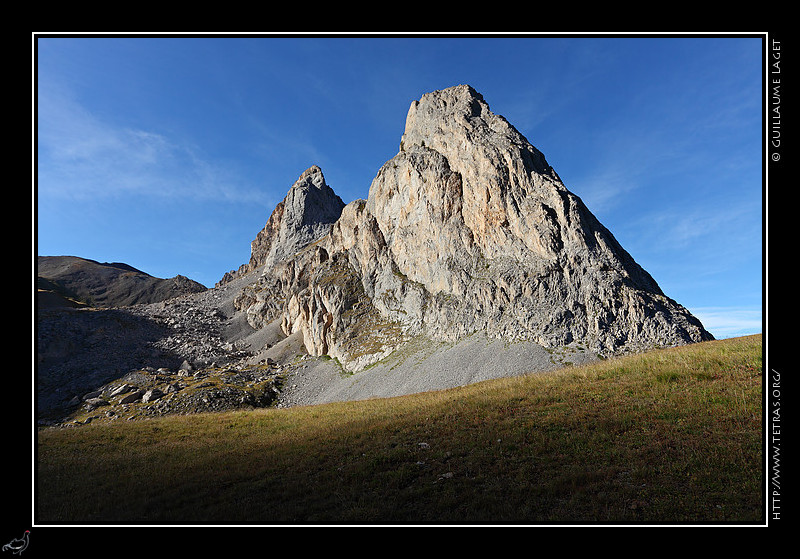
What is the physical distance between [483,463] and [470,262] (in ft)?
251

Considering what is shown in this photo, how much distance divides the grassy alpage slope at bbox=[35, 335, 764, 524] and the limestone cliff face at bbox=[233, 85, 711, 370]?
45.9 meters

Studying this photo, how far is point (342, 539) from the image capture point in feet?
22.0

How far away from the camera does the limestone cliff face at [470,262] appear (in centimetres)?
6225
